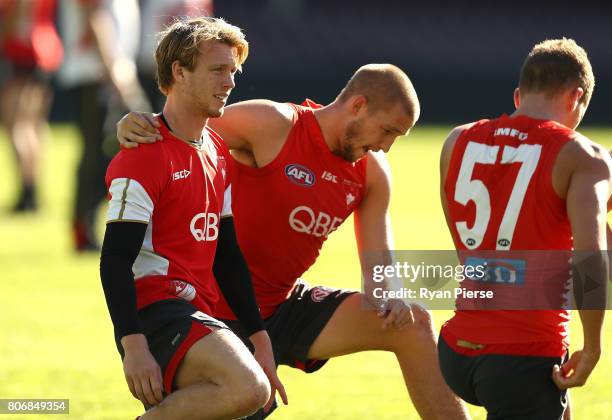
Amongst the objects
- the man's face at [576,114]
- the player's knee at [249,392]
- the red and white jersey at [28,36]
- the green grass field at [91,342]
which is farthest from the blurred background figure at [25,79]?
the man's face at [576,114]

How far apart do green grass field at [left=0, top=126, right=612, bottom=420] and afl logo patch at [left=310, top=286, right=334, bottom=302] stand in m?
0.89

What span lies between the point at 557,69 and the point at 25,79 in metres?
11.5

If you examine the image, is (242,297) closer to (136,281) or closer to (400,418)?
(136,281)

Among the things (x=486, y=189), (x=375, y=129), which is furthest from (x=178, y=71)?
(x=486, y=189)

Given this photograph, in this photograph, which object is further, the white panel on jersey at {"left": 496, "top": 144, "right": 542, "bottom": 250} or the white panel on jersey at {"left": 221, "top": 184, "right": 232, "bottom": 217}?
the white panel on jersey at {"left": 221, "top": 184, "right": 232, "bottom": 217}

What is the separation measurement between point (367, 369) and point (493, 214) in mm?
3211

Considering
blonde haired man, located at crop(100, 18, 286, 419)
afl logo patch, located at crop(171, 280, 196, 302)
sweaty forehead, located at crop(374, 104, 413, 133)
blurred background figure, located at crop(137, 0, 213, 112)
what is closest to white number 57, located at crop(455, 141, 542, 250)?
sweaty forehead, located at crop(374, 104, 413, 133)

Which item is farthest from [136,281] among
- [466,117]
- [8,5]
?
[466,117]

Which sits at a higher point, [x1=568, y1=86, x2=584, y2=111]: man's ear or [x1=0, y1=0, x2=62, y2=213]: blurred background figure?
[x1=568, y1=86, x2=584, y2=111]: man's ear

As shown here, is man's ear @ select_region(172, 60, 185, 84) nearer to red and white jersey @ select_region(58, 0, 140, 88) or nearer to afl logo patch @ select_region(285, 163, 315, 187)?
afl logo patch @ select_region(285, 163, 315, 187)

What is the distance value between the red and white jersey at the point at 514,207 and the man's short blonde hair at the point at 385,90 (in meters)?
0.58

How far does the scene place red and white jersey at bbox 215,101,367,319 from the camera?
556 centimetres

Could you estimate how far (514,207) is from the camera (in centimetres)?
461

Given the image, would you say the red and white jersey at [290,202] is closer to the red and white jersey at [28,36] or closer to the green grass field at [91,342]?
the green grass field at [91,342]
